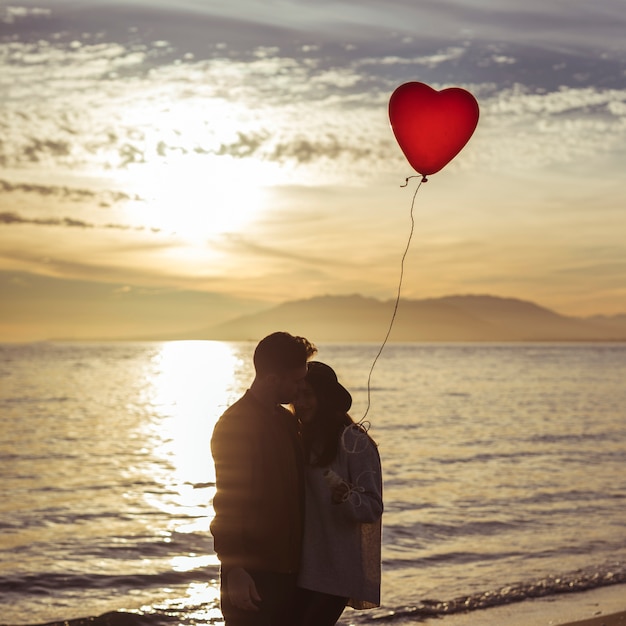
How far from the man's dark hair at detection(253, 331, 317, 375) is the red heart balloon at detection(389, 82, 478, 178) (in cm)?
275

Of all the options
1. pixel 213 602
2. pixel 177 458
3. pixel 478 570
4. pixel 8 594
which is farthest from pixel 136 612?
pixel 177 458

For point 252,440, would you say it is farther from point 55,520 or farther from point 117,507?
point 117,507

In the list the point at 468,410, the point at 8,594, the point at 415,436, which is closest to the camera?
the point at 8,594

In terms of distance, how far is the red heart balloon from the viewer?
6.80 m

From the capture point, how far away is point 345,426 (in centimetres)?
485

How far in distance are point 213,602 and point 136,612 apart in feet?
3.36

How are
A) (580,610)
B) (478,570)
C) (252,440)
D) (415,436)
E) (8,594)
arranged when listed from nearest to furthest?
(252,440), (580,610), (8,594), (478,570), (415,436)

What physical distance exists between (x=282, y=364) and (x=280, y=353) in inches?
2.4

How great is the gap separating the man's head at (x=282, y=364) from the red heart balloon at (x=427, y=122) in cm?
272

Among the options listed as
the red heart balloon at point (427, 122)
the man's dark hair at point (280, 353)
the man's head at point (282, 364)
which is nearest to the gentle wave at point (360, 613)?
the red heart balloon at point (427, 122)

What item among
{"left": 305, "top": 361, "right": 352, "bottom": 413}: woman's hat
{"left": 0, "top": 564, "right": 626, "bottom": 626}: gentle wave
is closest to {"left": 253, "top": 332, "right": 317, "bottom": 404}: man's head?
{"left": 305, "top": 361, "right": 352, "bottom": 413}: woman's hat

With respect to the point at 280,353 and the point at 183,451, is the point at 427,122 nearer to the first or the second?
the point at 280,353

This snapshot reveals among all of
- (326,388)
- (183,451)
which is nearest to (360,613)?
(326,388)

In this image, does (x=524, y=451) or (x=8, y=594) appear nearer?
(x=8, y=594)
